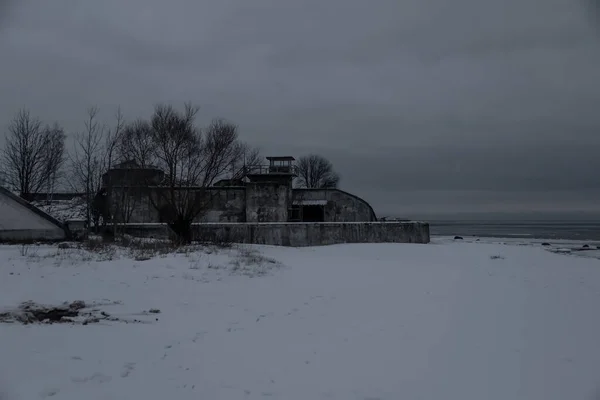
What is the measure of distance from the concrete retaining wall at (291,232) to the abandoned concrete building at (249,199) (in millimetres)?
1397

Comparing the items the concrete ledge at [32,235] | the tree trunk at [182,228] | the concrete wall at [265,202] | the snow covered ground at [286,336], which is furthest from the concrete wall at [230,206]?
the snow covered ground at [286,336]

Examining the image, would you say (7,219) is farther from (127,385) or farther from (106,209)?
(127,385)

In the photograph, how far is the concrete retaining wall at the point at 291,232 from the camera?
2311 centimetres

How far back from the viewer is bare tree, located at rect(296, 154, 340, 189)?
64.4 metres

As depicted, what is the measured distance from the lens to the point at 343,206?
125 ft

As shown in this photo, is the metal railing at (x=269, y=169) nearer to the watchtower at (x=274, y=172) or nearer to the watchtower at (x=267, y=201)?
the watchtower at (x=274, y=172)

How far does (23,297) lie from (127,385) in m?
4.18

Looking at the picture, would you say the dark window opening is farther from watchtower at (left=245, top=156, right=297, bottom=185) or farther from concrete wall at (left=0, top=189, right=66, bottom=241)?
concrete wall at (left=0, top=189, right=66, bottom=241)

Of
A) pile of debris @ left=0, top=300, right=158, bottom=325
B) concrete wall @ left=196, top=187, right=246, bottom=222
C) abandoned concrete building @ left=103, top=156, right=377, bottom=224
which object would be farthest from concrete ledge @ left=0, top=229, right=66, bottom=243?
concrete wall @ left=196, top=187, right=246, bottom=222

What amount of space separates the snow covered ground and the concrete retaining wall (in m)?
10.9

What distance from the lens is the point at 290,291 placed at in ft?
32.5

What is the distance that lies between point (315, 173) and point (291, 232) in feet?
134

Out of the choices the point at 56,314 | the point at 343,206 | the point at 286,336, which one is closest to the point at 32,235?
the point at 56,314

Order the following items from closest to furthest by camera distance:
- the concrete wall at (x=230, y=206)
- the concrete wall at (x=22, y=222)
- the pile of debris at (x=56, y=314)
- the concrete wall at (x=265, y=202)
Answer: the pile of debris at (x=56, y=314), the concrete wall at (x=22, y=222), the concrete wall at (x=230, y=206), the concrete wall at (x=265, y=202)
